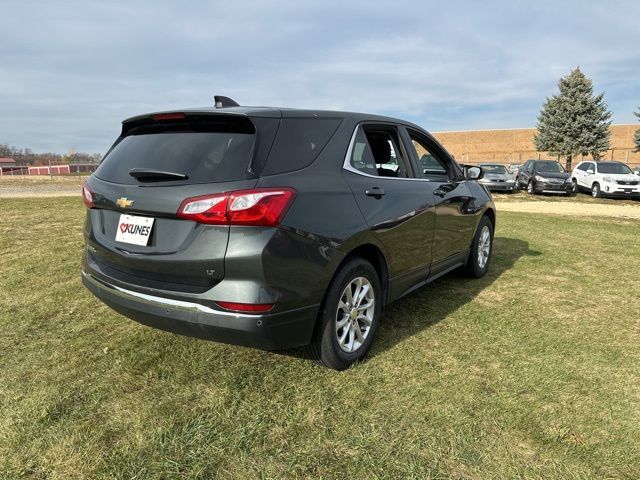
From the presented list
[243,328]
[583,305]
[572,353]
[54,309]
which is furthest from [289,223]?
[583,305]

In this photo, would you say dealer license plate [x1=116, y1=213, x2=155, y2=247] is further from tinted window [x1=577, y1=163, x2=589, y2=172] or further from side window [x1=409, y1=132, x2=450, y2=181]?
tinted window [x1=577, y1=163, x2=589, y2=172]

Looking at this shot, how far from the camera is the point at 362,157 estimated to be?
11.1ft

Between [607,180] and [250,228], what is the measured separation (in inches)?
811

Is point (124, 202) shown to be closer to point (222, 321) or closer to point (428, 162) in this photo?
point (222, 321)

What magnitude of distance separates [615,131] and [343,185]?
2454 inches

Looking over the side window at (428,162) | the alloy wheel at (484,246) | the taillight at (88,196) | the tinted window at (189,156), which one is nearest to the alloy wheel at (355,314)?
the tinted window at (189,156)

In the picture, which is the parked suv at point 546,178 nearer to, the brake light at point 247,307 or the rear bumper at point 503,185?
the rear bumper at point 503,185

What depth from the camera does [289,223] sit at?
8.46 feet

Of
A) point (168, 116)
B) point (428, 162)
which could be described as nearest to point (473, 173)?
point (428, 162)

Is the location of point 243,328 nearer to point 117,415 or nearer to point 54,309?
point 117,415

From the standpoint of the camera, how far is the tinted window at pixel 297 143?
268cm

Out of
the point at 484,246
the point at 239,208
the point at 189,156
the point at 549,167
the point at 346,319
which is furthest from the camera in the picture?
the point at 549,167

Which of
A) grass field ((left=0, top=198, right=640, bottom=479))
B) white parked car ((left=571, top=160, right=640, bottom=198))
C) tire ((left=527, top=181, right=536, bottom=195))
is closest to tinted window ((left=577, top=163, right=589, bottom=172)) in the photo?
white parked car ((left=571, top=160, right=640, bottom=198))

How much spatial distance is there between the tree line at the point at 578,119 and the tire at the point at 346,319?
135 feet
